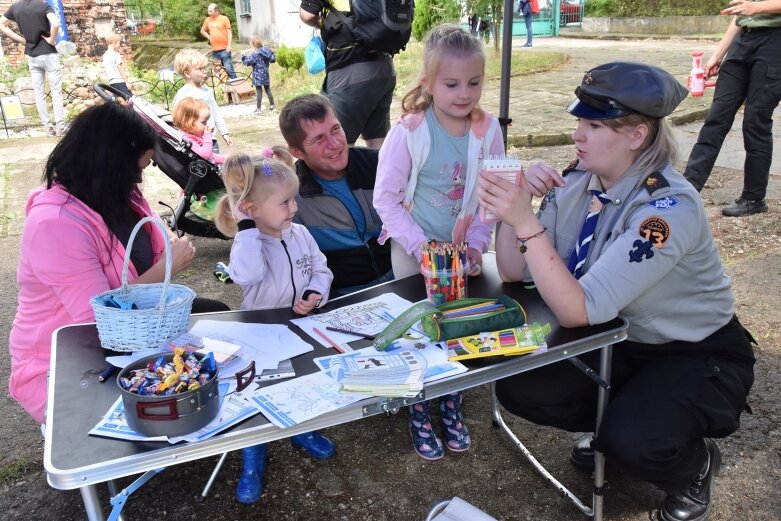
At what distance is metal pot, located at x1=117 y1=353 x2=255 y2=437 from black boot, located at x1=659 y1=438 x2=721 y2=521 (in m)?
1.54

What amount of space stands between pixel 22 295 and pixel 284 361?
42.1 inches

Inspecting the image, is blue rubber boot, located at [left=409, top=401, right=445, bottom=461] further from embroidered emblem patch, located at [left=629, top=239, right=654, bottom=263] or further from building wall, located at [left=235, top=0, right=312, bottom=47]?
building wall, located at [left=235, top=0, right=312, bottom=47]

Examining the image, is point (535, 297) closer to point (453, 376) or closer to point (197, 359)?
point (453, 376)

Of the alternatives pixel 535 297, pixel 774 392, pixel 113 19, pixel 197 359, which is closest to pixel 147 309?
pixel 197 359

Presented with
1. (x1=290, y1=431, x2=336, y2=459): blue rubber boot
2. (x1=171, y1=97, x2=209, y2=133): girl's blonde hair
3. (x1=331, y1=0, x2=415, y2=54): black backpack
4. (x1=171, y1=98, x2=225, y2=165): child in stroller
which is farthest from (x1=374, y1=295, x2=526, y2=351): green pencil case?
(x1=171, y1=97, x2=209, y2=133): girl's blonde hair

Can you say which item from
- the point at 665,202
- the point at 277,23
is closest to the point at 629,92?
the point at 665,202

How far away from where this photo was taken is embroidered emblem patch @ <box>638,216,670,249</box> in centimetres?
184

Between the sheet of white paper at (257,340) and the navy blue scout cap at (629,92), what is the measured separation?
3.75 feet

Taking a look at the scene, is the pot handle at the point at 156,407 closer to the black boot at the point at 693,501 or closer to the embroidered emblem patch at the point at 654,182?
the embroidered emblem patch at the point at 654,182

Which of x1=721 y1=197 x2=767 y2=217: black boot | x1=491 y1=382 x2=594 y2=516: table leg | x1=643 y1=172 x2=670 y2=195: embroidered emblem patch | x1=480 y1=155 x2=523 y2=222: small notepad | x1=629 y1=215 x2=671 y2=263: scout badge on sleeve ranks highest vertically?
x1=480 y1=155 x2=523 y2=222: small notepad

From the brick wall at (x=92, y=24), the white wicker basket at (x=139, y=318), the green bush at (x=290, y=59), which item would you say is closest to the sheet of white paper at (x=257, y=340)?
the white wicker basket at (x=139, y=318)

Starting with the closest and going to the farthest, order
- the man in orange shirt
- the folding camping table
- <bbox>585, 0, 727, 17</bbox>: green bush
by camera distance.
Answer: the folding camping table → the man in orange shirt → <bbox>585, 0, 727, 17</bbox>: green bush

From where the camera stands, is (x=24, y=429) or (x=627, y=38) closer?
(x=24, y=429)

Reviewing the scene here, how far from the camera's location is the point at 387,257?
10.2 ft
